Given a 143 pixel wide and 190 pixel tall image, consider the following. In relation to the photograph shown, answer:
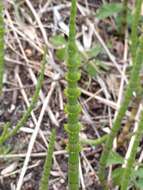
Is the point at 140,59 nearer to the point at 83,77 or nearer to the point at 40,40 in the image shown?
the point at 83,77

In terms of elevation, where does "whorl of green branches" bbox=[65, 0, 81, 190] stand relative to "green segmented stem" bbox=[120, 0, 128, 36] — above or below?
below

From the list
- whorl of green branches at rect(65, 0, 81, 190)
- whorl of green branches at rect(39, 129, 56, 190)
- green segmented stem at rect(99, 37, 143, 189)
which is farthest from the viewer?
green segmented stem at rect(99, 37, 143, 189)

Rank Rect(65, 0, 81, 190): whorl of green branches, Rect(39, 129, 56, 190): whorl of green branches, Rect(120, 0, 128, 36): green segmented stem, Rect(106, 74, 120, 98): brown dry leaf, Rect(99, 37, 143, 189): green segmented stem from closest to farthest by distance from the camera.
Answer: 1. Rect(65, 0, 81, 190): whorl of green branches
2. Rect(39, 129, 56, 190): whorl of green branches
3. Rect(99, 37, 143, 189): green segmented stem
4. Rect(106, 74, 120, 98): brown dry leaf
5. Rect(120, 0, 128, 36): green segmented stem

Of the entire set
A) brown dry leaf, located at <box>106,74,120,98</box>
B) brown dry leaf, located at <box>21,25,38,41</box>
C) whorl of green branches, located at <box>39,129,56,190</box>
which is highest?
brown dry leaf, located at <box>21,25,38,41</box>

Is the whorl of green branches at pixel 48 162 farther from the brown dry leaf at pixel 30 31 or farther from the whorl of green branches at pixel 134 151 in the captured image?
the brown dry leaf at pixel 30 31

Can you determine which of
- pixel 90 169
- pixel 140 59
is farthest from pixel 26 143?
pixel 140 59

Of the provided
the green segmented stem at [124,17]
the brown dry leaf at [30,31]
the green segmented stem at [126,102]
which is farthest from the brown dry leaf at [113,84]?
the green segmented stem at [126,102]

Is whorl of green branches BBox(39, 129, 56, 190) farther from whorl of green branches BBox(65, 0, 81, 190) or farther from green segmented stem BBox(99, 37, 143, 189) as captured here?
green segmented stem BBox(99, 37, 143, 189)

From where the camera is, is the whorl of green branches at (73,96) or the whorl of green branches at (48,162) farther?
the whorl of green branches at (48,162)

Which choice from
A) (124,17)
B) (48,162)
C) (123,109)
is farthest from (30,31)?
(48,162)

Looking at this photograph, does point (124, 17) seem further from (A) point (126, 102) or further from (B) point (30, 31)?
(A) point (126, 102)

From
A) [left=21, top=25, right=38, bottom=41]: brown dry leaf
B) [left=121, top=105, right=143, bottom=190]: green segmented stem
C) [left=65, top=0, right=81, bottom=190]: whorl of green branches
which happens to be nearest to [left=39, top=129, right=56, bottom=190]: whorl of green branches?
[left=65, top=0, right=81, bottom=190]: whorl of green branches
